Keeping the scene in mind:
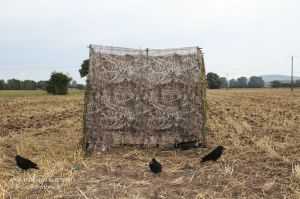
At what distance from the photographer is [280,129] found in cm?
1320

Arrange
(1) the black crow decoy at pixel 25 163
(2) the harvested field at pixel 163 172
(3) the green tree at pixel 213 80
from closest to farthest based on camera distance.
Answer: (2) the harvested field at pixel 163 172
(1) the black crow decoy at pixel 25 163
(3) the green tree at pixel 213 80

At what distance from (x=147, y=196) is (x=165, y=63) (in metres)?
4.73

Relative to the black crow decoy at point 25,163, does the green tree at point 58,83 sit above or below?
above

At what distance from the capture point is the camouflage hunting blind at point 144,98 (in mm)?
10312

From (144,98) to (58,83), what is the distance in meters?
49.3

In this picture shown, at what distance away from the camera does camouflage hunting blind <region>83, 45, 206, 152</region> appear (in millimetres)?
10312

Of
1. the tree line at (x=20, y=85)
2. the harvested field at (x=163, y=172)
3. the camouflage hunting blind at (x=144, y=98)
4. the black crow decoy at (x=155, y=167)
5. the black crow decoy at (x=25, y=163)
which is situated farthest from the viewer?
the tree line at (x=20, y=85)

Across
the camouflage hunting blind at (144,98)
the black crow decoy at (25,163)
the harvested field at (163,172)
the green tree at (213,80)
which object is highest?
the green tree at (213,80)

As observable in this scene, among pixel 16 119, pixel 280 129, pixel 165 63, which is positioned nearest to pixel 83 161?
pixel 165 63

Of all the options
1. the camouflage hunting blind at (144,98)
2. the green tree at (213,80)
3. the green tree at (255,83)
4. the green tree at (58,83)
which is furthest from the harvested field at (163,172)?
the green tree at (255,83)

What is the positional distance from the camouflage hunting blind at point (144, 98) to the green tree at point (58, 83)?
48.7 m

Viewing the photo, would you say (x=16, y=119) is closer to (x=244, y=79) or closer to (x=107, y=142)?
(x=107, y=142)

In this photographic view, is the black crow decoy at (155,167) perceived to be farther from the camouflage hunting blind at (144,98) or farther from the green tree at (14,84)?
the green tree at (14,84)

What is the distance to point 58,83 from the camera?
191 ft
